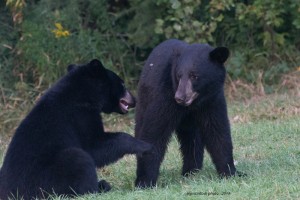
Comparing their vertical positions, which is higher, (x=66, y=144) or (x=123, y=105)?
(x=123, y=105)

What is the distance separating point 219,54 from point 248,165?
1.42 metres

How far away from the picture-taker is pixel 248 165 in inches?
321

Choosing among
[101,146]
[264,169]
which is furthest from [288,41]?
[101,146]

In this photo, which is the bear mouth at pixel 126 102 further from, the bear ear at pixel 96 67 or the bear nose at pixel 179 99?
the bear nose at pixel 179 99

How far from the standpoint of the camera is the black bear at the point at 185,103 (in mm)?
7316

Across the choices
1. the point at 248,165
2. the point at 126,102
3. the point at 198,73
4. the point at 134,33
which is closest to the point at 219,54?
the point at 198,73

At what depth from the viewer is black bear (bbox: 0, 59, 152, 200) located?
675 centimetres

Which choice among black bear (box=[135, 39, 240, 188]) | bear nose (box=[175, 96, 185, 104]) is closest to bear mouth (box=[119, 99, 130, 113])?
black bear (box=[135, 39, 240, 188])

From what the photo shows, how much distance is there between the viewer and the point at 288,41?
1442 centimetres

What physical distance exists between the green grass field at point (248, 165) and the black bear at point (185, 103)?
0.82ft

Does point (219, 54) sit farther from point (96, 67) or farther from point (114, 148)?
point (114, 148)

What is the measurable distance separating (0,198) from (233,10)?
8588mm

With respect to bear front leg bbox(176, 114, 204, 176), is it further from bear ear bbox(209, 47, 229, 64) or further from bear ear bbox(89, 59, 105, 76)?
bear ear bbox(89, 59, 105, 76)

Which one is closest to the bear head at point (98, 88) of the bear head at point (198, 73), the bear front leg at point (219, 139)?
the bear head at point (198, 73)
